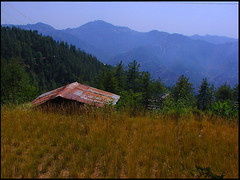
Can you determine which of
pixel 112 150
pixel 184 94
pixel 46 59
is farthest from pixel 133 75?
pixel 46 59

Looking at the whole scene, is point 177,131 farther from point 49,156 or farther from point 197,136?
point 49,156

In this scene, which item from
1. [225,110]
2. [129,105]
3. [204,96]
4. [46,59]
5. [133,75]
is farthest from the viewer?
[46,59]

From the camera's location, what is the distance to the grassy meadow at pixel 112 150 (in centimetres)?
248

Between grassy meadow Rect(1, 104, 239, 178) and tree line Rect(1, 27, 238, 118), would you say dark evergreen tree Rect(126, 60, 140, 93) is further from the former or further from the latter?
grassy meadow Rect(1, 104, 239, 178)

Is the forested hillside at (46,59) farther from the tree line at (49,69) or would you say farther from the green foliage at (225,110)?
the green foliage at (225,110)

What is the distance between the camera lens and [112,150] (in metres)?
2.98

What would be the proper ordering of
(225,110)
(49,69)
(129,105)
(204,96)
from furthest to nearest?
(49,69) → (204,96) → (129,105) → (225,110)

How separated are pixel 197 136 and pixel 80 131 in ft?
9.74

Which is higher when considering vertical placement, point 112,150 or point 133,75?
point 133,75

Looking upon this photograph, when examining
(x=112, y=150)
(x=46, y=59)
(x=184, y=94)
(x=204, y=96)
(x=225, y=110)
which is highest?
(x=46, y=59)

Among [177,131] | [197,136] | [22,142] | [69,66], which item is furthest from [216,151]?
[69,66]

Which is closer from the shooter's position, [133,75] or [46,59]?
[133,75]

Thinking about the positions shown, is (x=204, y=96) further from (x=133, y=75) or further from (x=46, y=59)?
(x=46, y=59)

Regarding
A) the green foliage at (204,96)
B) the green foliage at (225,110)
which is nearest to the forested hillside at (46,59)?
the green foliage at (204,96)
